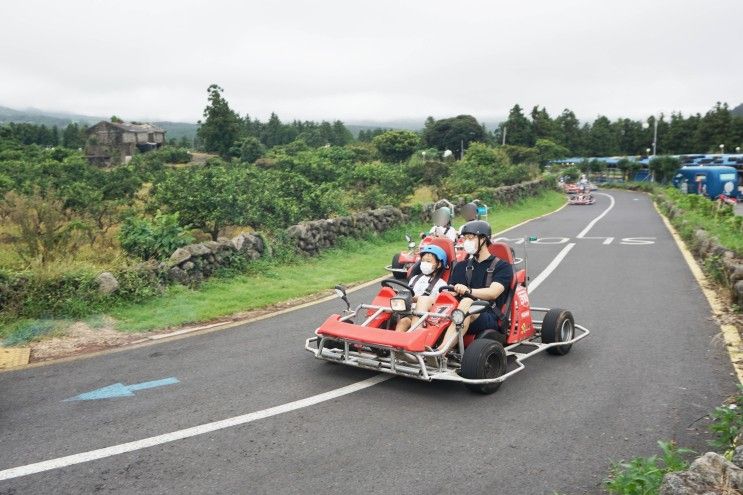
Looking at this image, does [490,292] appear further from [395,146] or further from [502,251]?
[395,146]

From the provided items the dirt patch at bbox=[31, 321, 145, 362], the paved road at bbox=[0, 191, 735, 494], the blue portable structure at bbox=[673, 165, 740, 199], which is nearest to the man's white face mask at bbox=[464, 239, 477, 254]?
the paved road at bbox=[0, 191, 735, 494]

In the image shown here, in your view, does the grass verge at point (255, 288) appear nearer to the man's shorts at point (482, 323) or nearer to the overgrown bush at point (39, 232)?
the overgrown bush at point (39, 232)

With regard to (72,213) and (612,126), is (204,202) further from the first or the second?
(612,126)

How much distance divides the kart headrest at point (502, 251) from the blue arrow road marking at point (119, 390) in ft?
12.4

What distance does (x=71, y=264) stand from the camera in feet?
29.3

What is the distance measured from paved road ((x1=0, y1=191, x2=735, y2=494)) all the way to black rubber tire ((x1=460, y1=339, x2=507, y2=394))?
13 cm

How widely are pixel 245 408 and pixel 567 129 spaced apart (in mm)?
97877

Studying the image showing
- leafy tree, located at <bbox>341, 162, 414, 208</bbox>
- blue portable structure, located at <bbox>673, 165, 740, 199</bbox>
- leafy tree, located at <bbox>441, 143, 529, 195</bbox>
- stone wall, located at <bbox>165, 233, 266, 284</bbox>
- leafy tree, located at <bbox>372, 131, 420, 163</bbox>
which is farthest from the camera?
leafy tree, located at <bbox>372, 131, 420, 163</bbox>

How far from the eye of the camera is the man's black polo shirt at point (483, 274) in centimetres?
660

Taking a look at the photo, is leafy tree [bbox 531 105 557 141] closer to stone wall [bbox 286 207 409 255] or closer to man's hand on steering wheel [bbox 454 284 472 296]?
stone wall [bbox 286 207 409 255]

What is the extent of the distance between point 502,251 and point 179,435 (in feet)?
13.2

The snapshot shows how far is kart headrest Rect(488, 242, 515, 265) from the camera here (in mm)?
7026

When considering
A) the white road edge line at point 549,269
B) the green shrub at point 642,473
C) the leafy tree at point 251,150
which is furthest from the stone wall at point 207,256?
the leafy tree at point 251,150

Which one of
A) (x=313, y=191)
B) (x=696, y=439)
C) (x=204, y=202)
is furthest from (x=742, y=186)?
(x=696, y=439)
